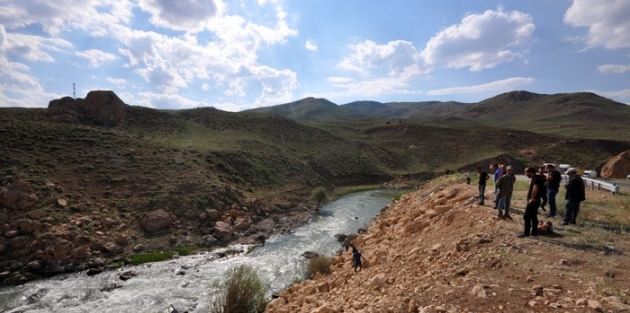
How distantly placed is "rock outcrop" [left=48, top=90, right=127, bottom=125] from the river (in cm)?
3151

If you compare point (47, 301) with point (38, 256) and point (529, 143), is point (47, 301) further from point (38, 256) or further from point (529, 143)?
point (529, 143)

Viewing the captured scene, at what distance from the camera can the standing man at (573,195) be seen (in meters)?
11.8

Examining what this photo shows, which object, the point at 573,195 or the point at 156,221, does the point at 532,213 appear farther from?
the point at 156,221

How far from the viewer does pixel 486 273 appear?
29.1 feet

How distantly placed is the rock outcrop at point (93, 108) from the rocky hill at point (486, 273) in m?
43.5

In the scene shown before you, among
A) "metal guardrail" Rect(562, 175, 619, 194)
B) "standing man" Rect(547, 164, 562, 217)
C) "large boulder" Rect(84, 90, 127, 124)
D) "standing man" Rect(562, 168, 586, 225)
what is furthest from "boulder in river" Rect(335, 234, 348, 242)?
"large boulder" Rect(84, 90, 127, 124)

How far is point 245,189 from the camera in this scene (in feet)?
135

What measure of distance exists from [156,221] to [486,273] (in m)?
25.2

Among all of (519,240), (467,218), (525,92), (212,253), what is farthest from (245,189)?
(525,92)

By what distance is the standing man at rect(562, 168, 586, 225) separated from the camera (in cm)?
1179

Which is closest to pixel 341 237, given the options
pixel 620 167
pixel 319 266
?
pixel 319 266

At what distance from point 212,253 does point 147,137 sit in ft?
89.0

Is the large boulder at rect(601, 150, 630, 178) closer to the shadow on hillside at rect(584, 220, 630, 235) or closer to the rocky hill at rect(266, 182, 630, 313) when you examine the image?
the rocky hill at rect(266, 182, 630, 313)

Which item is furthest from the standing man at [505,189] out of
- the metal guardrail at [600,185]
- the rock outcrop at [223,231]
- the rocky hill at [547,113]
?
the rocky hill at [547,113]
